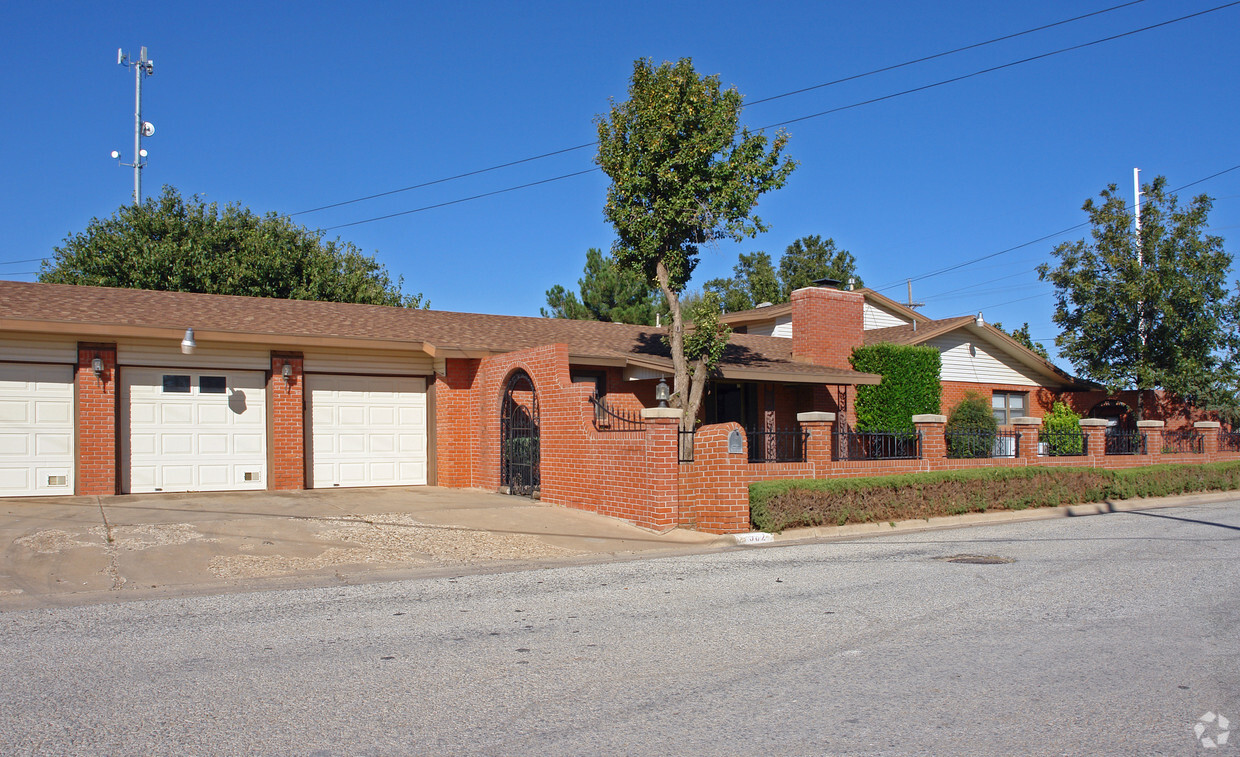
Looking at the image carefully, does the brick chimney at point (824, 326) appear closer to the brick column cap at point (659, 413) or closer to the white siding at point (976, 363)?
the white siding at point (976, 363)

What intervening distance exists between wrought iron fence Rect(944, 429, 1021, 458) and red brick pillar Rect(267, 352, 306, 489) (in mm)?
13204

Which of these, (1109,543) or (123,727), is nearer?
(123,727)

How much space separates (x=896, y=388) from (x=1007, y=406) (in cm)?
725

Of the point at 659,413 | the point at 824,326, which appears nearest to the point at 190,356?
the point at 659,413

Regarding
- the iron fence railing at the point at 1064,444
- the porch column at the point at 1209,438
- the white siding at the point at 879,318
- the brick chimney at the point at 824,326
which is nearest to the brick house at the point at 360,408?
the brick chimney at the point at 824,326

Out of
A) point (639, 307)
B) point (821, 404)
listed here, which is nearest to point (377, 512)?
point (821, 404)

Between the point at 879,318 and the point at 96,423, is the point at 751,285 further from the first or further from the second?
the point at 96,423

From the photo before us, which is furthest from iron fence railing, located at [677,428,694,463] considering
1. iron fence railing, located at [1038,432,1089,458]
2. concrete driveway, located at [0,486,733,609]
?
iron fence railing, located at [1038,432,1089,458]

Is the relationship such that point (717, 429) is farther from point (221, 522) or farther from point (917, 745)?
point (917, 745)

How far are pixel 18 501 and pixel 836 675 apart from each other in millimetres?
14317

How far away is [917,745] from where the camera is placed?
14.9 feet

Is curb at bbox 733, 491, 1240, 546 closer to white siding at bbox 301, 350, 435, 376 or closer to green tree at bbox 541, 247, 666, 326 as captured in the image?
white siding at bbox 301, 350, 435, 376

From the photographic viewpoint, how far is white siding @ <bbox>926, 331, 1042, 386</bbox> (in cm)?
2636

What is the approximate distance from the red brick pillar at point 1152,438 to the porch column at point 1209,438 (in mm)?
2166
